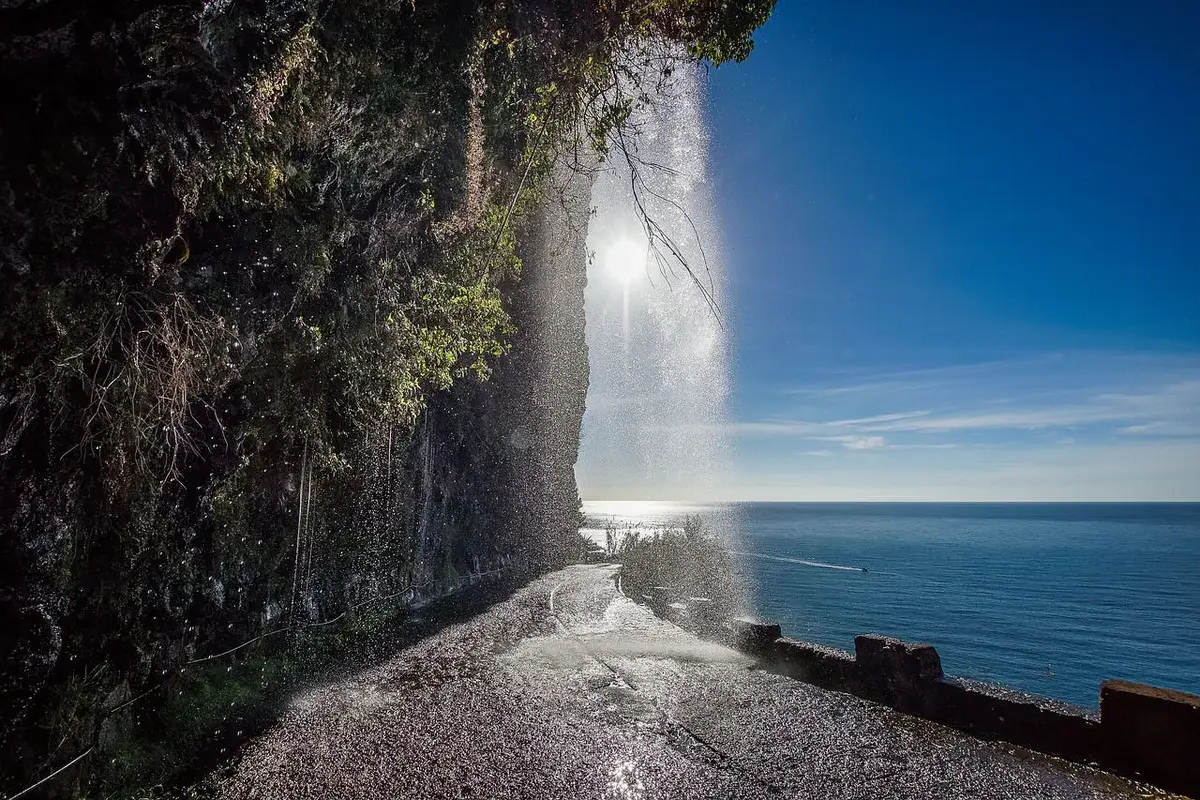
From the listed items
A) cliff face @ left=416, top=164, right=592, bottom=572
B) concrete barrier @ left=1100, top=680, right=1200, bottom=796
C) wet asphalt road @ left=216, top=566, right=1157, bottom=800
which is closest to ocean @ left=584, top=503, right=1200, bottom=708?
cliff face @ left=416, top=164, right=592, bottom=572

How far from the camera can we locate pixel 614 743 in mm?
6062

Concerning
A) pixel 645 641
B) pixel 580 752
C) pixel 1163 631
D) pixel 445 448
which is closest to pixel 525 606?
pixel 645 641

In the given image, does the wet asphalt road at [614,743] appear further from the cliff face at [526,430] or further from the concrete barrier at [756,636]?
the cliff face at [526,430]

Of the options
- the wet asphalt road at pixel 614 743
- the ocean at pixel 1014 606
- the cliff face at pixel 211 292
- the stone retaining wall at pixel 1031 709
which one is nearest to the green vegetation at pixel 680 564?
the wet asphalt road at pixel 614 743

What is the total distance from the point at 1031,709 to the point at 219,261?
32.3 ft

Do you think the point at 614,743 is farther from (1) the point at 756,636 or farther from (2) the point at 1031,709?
(2) the point at 1031,709

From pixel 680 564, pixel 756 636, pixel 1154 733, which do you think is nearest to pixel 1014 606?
pixel 680 564

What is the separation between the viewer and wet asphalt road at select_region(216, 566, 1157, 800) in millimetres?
5016

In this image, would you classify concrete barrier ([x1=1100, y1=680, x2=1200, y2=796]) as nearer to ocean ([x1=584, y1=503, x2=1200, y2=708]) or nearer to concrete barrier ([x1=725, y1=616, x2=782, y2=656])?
concrete barrier ([x1=725, y1=616, x2=782, y2=656])

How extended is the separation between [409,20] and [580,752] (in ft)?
26.4

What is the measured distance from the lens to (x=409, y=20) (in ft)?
19.1

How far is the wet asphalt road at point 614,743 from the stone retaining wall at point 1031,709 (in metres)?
0.22

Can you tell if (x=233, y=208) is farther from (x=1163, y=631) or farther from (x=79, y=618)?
(x=1163, y=631)

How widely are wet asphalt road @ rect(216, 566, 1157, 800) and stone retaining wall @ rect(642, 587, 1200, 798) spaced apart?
0.22 metres
